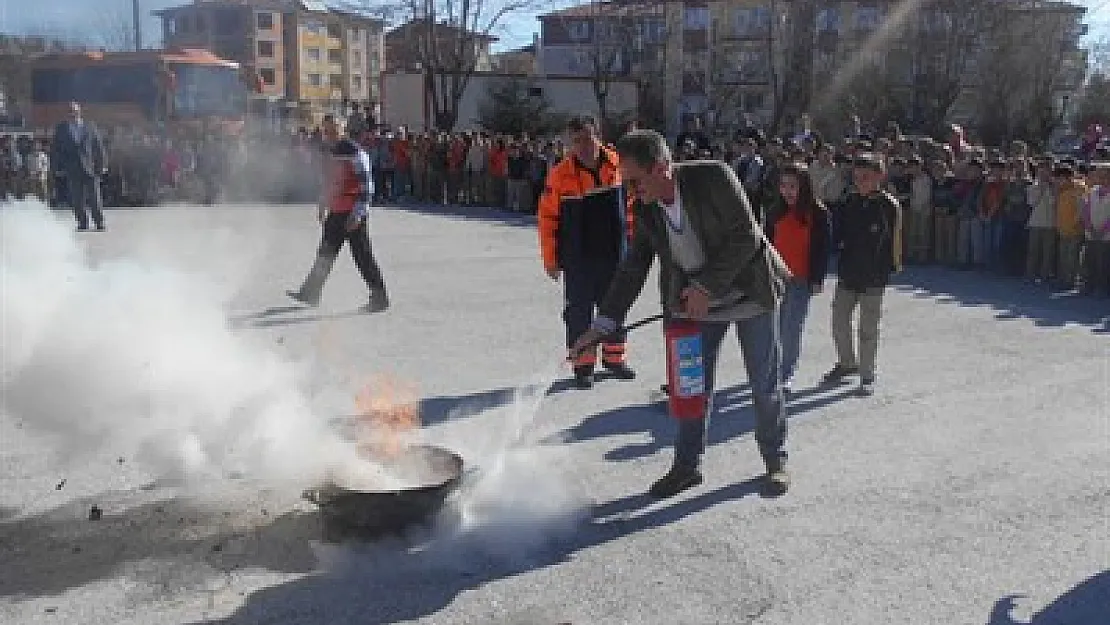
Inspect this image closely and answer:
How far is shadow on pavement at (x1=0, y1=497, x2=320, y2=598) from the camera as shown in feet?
14.8

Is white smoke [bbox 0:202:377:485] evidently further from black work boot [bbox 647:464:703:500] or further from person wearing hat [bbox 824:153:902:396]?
person wearing hat [bbox 824:153:902:396]

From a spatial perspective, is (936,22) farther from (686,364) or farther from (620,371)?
(686,364)

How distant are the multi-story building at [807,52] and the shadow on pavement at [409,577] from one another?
28347 mm

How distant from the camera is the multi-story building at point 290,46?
7006 cm

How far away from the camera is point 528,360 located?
8547 millimetres

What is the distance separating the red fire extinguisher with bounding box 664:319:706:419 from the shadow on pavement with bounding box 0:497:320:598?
6.19 ft

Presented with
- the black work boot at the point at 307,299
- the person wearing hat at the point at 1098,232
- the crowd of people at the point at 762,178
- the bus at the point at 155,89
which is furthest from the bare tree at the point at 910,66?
the black work boot at the point at 307,299

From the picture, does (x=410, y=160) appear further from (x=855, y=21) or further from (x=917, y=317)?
(x=855, y=21)

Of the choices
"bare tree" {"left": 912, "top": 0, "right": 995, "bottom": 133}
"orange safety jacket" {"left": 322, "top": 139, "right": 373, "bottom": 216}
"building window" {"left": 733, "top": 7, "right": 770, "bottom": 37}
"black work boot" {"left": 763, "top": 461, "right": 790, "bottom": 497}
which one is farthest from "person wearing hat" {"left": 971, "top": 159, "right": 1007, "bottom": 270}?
"building window" {"left": 733, "top": 7, "right": 770, "bottom": 37}

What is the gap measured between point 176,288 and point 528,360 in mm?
2794

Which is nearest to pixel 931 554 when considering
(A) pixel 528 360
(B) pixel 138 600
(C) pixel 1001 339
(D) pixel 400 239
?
(B) pixel 138 600

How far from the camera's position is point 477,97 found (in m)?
39.8

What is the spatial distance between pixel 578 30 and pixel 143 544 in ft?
190

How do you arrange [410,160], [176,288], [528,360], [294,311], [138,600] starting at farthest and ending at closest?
[410,160]
[294,311]
[528,360]
[176,288]
[138,600]
